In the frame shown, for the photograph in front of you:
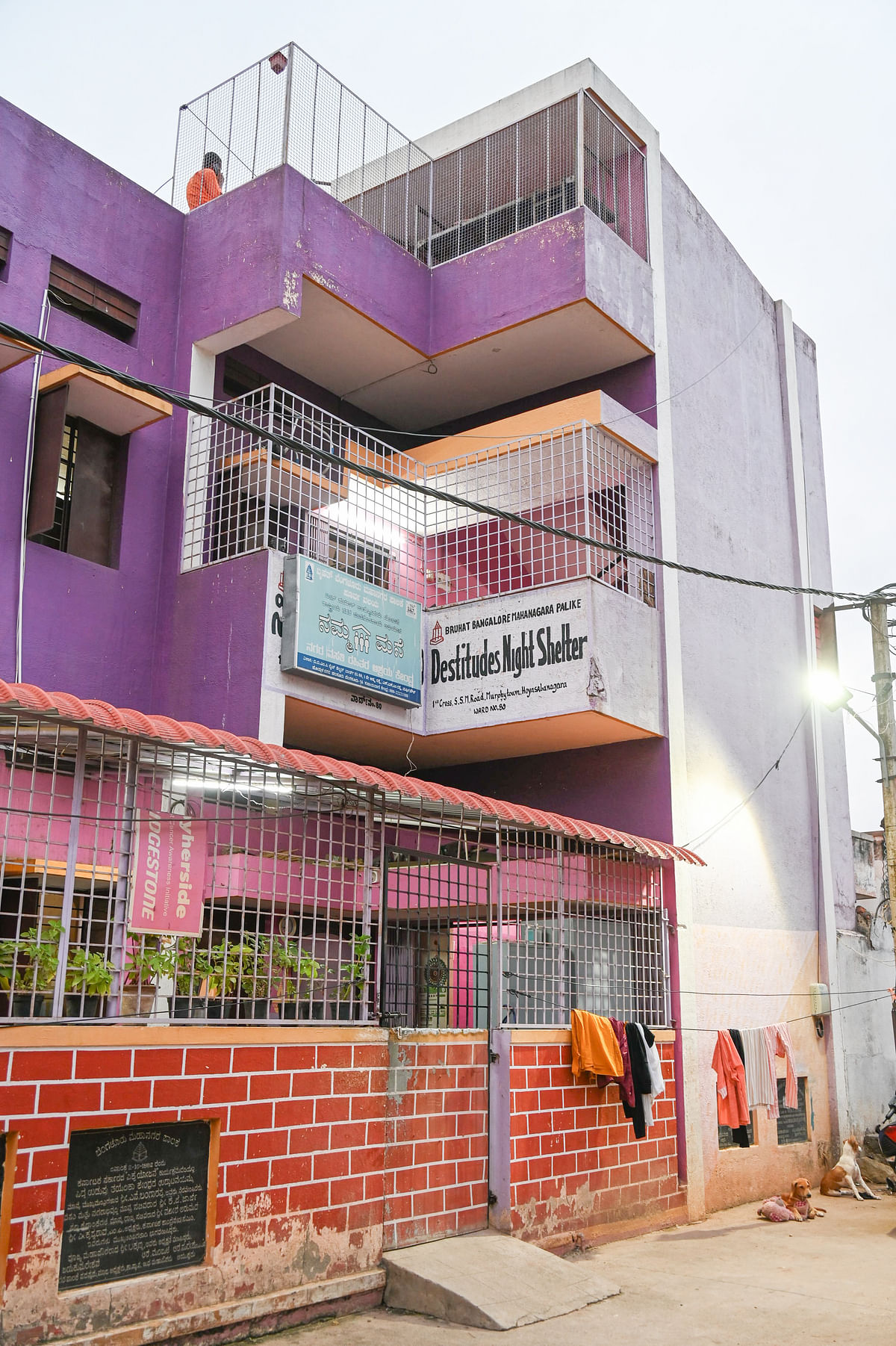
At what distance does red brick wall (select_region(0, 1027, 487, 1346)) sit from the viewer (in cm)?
614

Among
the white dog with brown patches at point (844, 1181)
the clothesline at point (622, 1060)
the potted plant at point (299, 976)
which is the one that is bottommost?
the white dog with brown patches at point (844, 1181)

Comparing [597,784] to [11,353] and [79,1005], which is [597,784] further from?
[11,353]

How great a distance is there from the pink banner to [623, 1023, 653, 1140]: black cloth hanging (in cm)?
493

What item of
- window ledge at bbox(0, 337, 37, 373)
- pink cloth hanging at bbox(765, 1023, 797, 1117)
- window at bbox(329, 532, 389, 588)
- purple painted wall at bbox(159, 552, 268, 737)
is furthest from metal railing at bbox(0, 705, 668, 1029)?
window ledge at bbox(0, 337, 37, 373)

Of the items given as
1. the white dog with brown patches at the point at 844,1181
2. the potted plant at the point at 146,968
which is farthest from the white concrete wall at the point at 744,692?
the potted plant at the point at 146,968

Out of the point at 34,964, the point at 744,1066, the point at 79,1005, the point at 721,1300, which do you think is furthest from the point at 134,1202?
the point at 744,1066

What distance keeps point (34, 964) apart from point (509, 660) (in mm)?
6797

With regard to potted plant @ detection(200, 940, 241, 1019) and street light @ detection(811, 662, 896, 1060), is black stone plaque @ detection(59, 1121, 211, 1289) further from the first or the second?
street light @ detection(811, 662, 896, 1060)

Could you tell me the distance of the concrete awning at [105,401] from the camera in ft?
36.4

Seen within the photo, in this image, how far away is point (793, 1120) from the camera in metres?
14.0

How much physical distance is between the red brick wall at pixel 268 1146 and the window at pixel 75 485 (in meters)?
5.87

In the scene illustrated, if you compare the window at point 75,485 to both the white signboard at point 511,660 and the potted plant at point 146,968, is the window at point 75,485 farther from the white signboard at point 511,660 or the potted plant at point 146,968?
the potted plant at point 146,968

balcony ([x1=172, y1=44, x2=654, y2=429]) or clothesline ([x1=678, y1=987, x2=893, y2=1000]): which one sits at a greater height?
balcony ([x1=172, y1=44, x2=654, y2=429])

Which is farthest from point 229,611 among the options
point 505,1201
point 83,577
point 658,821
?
point 505,1201
